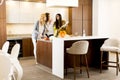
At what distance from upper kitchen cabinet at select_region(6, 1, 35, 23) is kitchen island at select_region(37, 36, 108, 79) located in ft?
9.51

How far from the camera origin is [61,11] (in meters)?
8.74

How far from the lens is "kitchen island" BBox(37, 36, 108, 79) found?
16.8 ft

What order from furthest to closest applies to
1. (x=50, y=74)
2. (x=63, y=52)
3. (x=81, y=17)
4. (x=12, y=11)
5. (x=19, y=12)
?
1. (x=81, y=17)
2. (x=19, y=12)
3. (x=12, y=11)
4. (x=50, y=74)
5. (x=63, y=52)

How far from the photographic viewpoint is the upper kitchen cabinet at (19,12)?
25.4ft

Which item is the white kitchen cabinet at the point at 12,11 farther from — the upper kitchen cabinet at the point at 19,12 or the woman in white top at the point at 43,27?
the woman in white top at the point at 43,27

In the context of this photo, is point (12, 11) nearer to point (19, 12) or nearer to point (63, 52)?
point (19, 12)

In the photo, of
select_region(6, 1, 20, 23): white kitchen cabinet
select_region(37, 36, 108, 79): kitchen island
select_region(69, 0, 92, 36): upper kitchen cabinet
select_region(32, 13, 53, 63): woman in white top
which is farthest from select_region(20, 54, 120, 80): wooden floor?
select_region(69, 0, 92, 36): upper kitchen cabinet

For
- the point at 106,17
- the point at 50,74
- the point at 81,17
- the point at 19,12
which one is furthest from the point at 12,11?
the point at 106,17

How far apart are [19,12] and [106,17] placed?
378cm

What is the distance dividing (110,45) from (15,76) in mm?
3115

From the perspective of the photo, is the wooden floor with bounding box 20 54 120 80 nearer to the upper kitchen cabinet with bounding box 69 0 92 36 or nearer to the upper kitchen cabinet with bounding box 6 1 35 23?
the upper kitchen cabinet with bounding box 6 1 35 23

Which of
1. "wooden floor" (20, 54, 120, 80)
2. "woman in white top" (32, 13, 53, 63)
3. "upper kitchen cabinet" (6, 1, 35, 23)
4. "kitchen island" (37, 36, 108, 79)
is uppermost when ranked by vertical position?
"upper kitchen cabinet" (6, 1, 35, 23)

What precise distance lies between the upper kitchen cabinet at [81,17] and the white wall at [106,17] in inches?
8.5

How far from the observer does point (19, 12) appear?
26.0ft
